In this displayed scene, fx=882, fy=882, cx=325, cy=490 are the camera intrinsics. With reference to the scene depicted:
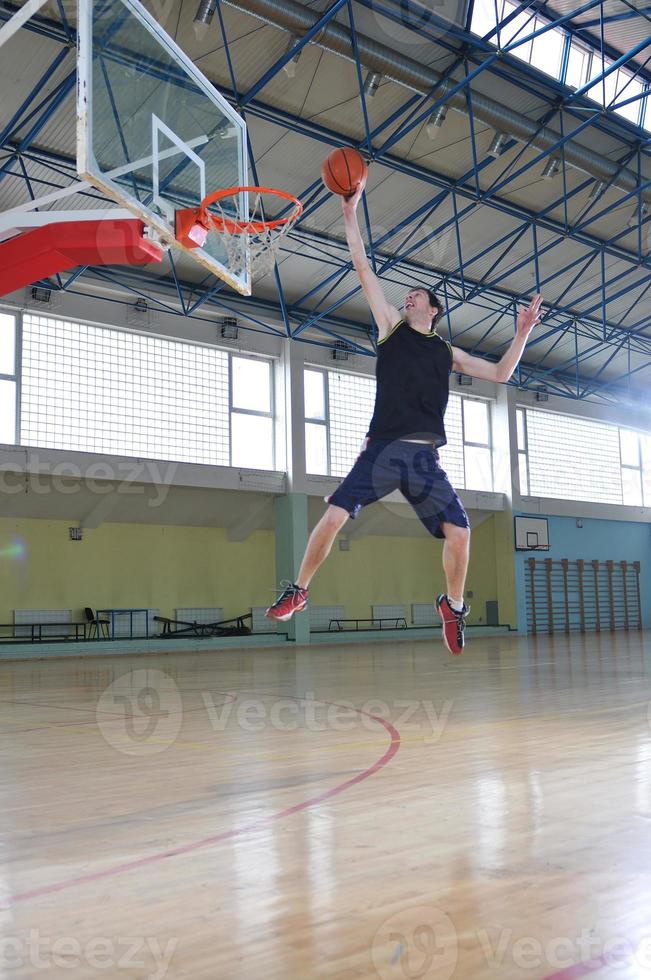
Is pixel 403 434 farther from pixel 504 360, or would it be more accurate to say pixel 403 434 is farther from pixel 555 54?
pixel 555 54

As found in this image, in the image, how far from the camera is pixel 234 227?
29.2ft

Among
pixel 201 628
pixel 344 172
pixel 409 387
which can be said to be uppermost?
pixel 344 172

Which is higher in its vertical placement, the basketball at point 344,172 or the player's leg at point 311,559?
the basketball at point 344,172

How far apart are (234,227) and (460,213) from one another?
10916mm

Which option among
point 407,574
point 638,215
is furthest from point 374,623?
point 638,215

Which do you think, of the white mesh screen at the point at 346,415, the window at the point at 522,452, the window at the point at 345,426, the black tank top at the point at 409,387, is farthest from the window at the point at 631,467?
the black tank top at the point at 409,387

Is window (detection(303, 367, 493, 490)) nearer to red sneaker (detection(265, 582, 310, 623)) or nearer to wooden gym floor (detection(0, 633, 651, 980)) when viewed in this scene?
wooden gym floor (detection(0, 633, 651, 980))

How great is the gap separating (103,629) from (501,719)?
1569 cm

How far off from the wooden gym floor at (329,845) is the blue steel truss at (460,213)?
21.4 feet

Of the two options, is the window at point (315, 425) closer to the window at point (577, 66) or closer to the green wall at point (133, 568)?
the green wall at point (133, 568)

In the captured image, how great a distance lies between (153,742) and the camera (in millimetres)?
5941

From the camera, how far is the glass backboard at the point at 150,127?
7.05 meters

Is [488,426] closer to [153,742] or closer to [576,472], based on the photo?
[576,472]

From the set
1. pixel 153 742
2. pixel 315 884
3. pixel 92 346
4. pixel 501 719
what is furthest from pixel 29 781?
pixel 92 346
